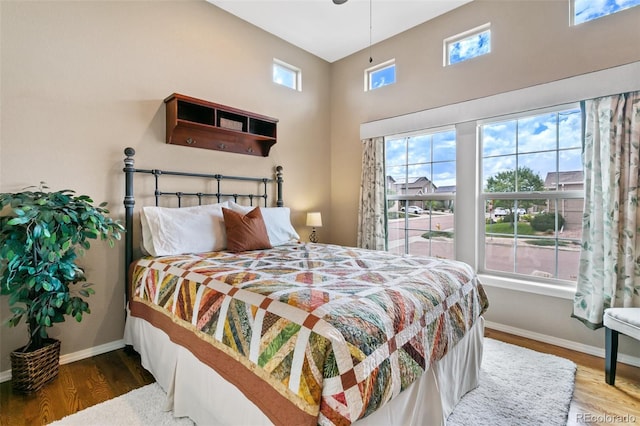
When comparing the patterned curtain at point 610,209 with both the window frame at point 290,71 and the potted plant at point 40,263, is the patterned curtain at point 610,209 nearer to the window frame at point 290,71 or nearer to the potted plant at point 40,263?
the window frame at point 290,71

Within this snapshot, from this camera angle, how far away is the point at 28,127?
2.09m

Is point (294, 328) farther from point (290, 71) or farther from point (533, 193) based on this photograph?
point (290, 71)

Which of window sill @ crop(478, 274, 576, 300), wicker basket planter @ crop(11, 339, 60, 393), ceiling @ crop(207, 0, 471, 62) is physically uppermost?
ceiling @ crop(207, 0, 471, 62)

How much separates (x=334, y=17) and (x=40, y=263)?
11.0 feet

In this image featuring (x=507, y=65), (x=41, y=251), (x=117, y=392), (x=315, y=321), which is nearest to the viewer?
(x=315, y=321)

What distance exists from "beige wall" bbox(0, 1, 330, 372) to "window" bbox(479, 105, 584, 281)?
8.50ft

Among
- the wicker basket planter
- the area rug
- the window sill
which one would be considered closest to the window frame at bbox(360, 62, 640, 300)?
the window sill

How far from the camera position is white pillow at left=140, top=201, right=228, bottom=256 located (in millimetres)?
2328

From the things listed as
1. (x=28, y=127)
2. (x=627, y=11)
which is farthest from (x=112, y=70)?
(x=627, y=11)

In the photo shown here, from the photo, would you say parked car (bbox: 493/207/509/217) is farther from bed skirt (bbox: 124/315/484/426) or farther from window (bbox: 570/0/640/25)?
window (bbox: 570/0/640/25)

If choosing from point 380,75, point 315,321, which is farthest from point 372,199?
point 315,321

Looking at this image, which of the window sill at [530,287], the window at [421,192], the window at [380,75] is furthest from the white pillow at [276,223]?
the window at [380,75]

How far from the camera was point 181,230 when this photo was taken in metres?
2.43

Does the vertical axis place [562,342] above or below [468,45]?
below
